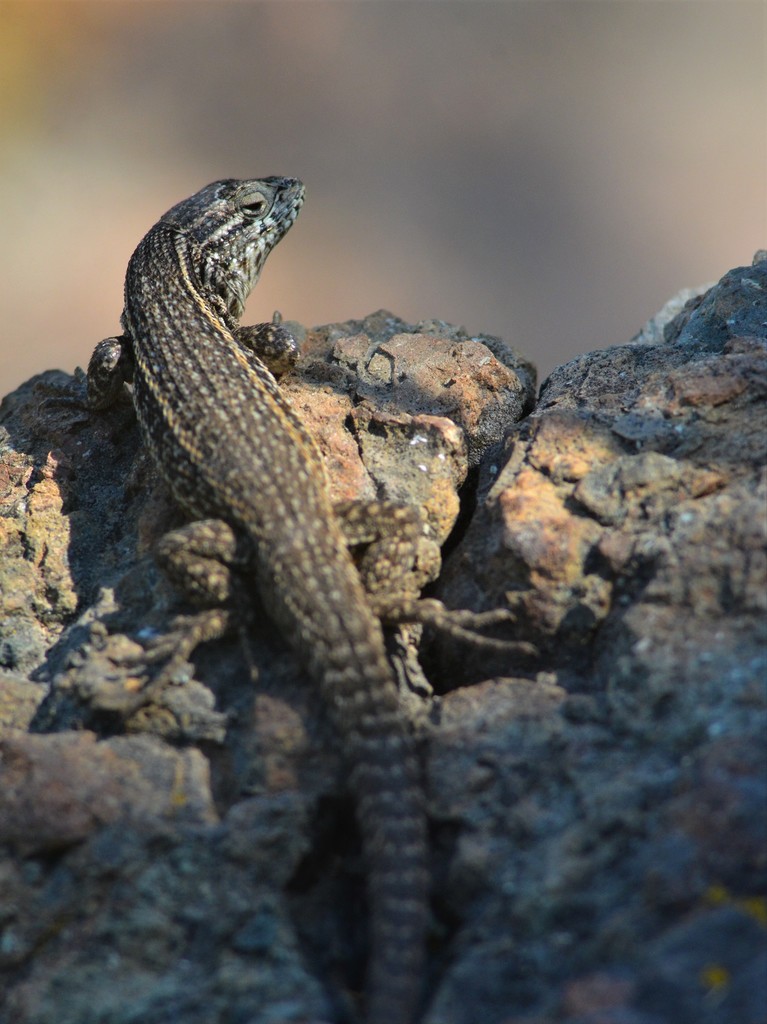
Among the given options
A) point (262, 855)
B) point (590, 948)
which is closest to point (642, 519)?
point (590, 948)

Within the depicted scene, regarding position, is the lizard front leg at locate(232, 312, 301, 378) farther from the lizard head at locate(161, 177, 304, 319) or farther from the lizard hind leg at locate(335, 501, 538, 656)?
the lizard hind leg at locate(335, 501, 538, 656)

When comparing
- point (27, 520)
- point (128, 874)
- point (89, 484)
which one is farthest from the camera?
point (89, 484)

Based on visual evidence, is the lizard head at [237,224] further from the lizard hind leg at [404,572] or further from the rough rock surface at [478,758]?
the lizard hind leg at [404,572]

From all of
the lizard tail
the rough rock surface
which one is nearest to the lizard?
the lizard tail

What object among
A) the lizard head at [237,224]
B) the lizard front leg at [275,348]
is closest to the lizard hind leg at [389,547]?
the lizard front leg at [275,348]

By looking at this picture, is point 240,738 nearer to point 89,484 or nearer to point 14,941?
point 14,941

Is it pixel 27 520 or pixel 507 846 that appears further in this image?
pixel 27 520

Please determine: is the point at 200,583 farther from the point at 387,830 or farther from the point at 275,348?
the point at 275,348
